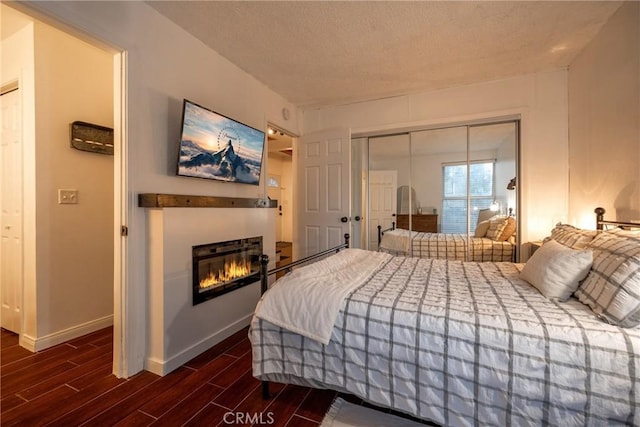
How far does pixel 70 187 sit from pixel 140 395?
6.38 feet

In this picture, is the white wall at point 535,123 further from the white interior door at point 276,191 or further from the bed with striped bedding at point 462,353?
the white interior door at point 276,191

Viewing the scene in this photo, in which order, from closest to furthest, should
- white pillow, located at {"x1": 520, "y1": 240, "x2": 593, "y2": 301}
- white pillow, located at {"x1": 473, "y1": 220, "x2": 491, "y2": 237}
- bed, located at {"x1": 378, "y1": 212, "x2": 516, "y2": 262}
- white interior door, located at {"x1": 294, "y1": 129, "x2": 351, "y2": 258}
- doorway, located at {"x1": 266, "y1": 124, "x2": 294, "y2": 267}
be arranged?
white pillow, located at {"x1": 520, "y1": 240, "x2": 593, "y2": 301}
bed, located at {"x1": 378, "y1": 212, "x2": 516, "y2": 262}
white pillow, located at {"x1": 473, "y1": 220, "x2": 491, "y2": 237}
white interior door, located at {"x1": 294, "y1": 129, "x2": 351, "y2": 258}
doorway, located at {"x1": 266, "y1": 124, "x2": 294, "y2": 267}

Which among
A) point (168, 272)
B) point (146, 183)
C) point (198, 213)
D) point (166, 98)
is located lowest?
point (168, 272)

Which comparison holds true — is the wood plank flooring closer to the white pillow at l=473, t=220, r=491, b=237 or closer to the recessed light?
the white pillow at l=473, t=220, r=491, b=237

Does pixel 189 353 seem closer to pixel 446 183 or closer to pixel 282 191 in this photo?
pixel 446 183

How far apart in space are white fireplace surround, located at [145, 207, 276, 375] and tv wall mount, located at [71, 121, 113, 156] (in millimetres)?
1232

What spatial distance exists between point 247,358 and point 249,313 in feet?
2.18

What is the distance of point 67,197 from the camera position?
251 cm

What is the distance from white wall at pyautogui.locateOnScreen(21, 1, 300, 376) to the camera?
190 centimetres

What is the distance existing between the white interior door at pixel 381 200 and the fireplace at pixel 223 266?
5.75 ft

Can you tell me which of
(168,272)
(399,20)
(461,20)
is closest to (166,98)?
(168,272)

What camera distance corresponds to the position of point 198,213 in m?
2.28

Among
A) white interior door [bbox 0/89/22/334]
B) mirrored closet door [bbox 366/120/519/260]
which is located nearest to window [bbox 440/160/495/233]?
mirrored closet door [bbox 366/120/519/260]

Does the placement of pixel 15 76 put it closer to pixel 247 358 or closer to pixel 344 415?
pixel 247 358
